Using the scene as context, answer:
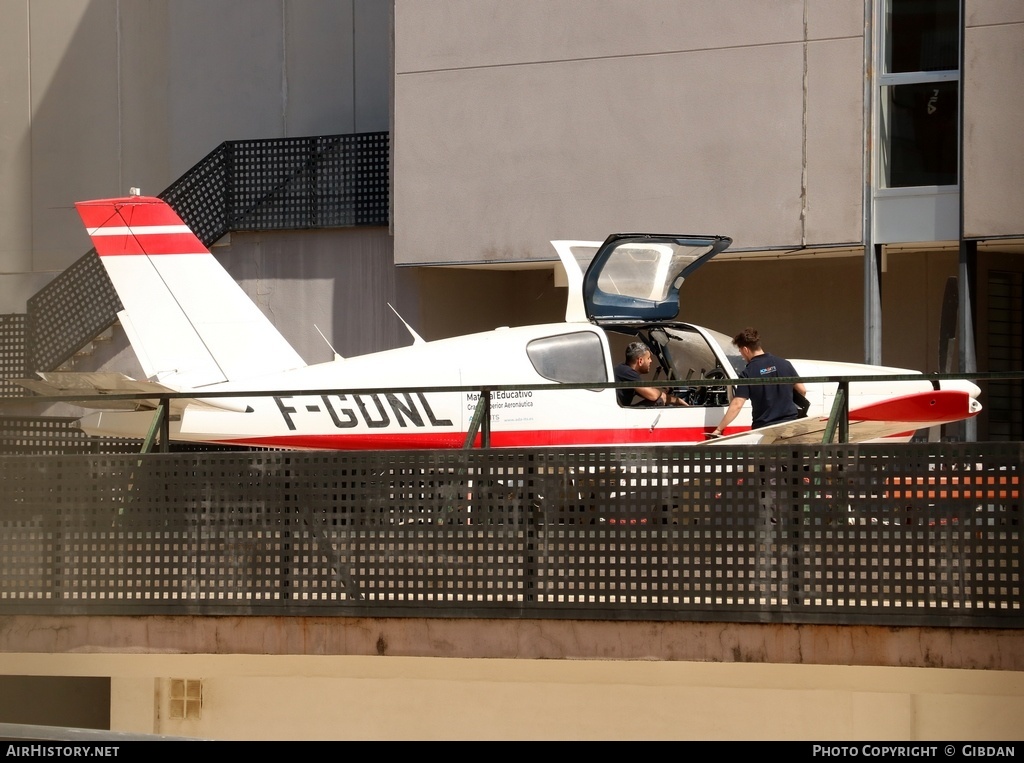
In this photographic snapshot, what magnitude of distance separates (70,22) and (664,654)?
60.2ft

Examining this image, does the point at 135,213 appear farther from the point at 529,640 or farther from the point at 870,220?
the point at 870,220

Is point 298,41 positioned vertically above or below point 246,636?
above

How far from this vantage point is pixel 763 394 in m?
10.8

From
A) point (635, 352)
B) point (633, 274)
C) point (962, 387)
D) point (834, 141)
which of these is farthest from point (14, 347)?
point (962, 387)

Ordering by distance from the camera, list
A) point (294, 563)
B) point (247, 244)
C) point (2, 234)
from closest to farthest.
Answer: point (294, 563)
point (247, 244)
point (2, 234)

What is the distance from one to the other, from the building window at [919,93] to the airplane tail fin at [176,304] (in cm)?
766

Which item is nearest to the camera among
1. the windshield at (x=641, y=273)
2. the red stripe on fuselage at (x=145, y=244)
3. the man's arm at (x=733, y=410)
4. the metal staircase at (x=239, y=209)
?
the man's arm at (x=733, y=410)

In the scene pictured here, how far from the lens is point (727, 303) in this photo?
19.8m

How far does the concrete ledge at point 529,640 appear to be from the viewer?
8.02 meters

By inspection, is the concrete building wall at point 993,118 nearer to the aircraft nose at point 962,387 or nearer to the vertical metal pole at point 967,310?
the vertical metal pole at point 967,310

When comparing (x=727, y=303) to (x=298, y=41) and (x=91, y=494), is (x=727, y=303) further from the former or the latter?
(x=91, y=494)

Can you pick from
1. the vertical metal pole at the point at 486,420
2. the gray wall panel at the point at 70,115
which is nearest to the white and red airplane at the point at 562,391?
the vertical metal pole at the point at 486,420

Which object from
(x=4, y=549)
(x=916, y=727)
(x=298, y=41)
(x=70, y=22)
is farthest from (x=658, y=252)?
(x=70, y=22)

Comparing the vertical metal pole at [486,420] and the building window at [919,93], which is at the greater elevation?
the building window at [919,93]
